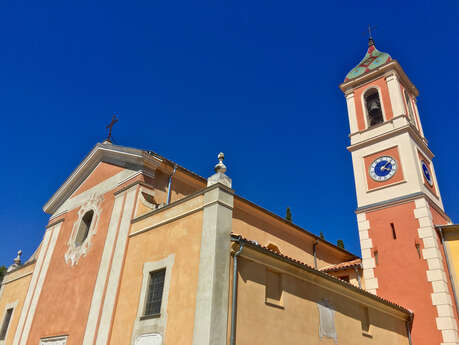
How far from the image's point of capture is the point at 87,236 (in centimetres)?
Result: 1445

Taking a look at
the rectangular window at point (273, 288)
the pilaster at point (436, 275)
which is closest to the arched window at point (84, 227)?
the rectangular window at point (273, 288)

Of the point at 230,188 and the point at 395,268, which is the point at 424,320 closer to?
the point at 395,268

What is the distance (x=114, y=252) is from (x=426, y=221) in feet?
40.4

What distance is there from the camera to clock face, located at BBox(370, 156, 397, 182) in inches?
705

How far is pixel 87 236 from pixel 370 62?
57.1ft

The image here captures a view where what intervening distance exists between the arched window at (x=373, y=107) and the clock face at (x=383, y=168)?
98.5 inches

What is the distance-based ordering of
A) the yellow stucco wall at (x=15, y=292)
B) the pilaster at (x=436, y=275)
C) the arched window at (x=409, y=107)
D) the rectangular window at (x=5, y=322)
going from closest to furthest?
the pilaster at (x=436, y=275)
the yellow stucco wall at (x=15, y=292)
the rectangular window at (x=5, y=322)
the arched window at (x=409, y=107)

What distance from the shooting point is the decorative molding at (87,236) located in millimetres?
14176

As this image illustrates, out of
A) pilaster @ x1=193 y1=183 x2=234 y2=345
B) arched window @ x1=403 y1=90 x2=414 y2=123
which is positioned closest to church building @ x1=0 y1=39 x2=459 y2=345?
pilaster @ x1=193 y1=183 x2=234 y2=345

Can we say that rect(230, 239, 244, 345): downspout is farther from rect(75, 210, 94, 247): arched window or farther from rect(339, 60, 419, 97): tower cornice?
rect(339, 60, 419, 97): tower cornice

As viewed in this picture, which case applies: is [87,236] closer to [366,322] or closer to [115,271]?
[115,271]

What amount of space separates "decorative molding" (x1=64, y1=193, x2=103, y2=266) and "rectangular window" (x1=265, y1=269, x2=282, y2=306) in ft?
23.8

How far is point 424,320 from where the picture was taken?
1431 cm

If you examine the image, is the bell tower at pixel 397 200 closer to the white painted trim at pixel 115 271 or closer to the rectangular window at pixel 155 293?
the rectangular window at pixel 155 293
